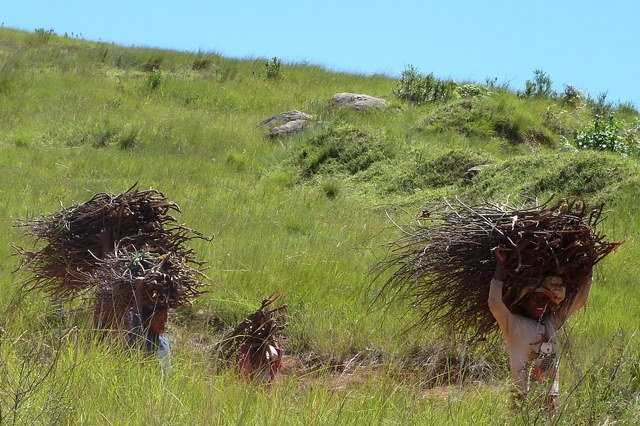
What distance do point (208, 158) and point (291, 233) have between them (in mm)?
5901

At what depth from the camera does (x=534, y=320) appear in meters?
4.38

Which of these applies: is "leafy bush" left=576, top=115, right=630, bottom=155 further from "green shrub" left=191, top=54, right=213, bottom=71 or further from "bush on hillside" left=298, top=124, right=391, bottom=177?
"green shrub" left=191, top=54, right=213, bottom=71

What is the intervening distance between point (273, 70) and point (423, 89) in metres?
4.81

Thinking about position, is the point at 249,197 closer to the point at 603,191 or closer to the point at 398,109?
the point at 603,191

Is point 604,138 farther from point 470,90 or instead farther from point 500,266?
point 500,266

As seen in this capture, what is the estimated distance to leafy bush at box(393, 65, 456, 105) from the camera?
20.8 meters

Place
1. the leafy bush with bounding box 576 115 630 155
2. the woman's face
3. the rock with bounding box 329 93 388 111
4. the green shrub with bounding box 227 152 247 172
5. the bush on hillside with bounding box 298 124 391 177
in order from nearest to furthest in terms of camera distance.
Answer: the woman's face < the bush on hillside with bounding box 298 124 391 177 < the leafy bush with bounding box 576 115 630 155 < the green shrub with bounding box 227 152 247 172 < the rock with bounding box 329 93 388 111

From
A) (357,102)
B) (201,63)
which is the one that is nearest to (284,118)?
(357,102)

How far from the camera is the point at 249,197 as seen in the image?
41.6 ft

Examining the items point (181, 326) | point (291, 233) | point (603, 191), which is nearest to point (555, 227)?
point (181, 326)

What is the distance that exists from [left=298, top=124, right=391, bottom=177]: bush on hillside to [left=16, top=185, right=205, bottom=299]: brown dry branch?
9.37 m

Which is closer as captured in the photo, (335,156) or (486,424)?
(486,424)

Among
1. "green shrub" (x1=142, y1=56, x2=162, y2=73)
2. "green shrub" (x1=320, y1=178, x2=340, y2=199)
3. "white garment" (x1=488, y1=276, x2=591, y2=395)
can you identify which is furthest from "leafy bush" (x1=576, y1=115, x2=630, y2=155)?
"green shrub" (x1=142, y1=56, x2=162, y2=73)

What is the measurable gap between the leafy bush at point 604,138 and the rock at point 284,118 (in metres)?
5.28
